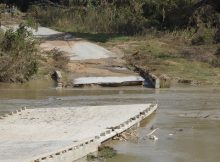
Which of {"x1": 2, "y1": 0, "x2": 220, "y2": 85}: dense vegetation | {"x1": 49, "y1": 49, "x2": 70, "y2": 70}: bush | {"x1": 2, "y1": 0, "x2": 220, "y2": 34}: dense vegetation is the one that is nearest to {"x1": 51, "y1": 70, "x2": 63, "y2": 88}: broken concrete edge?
{"x1": 49, "y1": 49, "x2": 70, "y2": 70}: bush

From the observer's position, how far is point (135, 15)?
115ft

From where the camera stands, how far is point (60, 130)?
1148 centimetres

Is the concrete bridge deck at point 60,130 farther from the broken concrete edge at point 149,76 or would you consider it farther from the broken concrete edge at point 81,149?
the broken concrete edge at point 149,76

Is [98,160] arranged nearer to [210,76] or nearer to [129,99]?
[129,99]

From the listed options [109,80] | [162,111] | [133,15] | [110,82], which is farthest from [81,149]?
[133,15]

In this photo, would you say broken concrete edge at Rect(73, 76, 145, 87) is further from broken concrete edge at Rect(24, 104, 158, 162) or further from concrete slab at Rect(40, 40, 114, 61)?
broken concrete edge at Rect(24, 104, 158, 162)

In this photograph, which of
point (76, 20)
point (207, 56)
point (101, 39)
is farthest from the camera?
point (76, 20)

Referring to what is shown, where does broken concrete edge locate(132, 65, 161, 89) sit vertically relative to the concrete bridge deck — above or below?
above

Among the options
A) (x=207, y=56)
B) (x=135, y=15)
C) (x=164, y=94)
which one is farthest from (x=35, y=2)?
(x=164, y=94)

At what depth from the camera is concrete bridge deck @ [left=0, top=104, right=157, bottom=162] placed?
9.22 metres

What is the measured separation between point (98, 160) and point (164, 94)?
29.9 feet

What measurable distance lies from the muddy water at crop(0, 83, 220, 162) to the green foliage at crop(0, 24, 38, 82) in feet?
2.05

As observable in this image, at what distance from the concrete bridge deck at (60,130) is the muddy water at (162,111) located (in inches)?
15.6

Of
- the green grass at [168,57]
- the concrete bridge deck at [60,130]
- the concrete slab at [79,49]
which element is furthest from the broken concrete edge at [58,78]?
the concrete bridge deck at [60,130]
